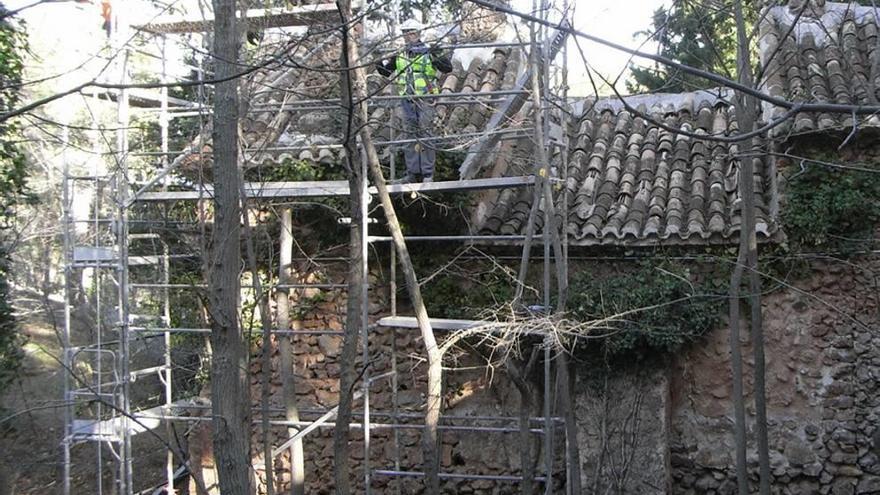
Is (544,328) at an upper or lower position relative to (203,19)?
lower

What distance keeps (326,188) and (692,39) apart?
4044 mm

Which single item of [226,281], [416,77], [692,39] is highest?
[692,39]

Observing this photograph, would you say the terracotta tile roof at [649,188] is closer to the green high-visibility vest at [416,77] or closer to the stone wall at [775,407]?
the stone wall at [775,407]

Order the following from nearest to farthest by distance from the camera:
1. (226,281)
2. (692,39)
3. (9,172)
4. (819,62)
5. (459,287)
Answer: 1. (226,281)
2. (459,287)
3. (692,39)
4. (819,62)
5. (9,172)

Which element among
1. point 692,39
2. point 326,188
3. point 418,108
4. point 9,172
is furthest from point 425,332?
point 9,172

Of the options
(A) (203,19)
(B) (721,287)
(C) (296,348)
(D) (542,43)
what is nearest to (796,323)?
(B) (721,287)

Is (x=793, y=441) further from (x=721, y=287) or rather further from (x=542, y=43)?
(x=542, y=43)

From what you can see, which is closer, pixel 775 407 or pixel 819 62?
pixel 775 407

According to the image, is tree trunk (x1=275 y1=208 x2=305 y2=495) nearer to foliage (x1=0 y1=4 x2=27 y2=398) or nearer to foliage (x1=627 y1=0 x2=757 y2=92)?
foliage (x1=0 y1=4 x2=27 y2=398)

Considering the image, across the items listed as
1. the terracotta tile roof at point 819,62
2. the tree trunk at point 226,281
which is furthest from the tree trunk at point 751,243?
the tree trunk at point 226,281

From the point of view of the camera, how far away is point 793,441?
6.96 m

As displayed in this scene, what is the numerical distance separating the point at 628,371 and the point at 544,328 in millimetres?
1868

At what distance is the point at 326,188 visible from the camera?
279 inches

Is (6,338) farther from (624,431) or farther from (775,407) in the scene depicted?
(775,407)
